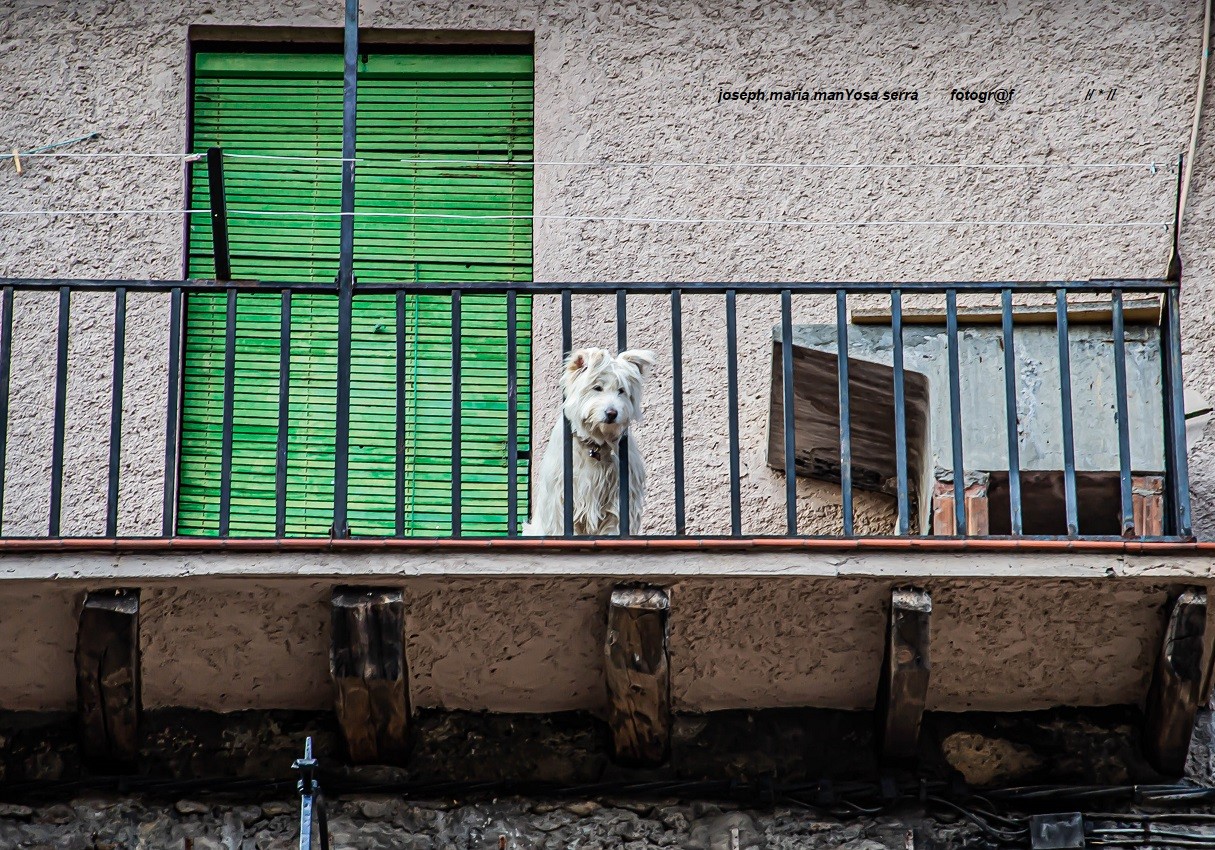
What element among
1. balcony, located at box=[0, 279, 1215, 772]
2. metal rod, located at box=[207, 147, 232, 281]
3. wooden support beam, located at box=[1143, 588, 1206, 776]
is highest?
metal rod, located at box=[207, 147, 232, 281]

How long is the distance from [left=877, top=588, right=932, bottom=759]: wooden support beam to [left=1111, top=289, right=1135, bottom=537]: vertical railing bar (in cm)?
79

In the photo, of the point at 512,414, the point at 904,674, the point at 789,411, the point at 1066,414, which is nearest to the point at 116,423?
the point at 512,414

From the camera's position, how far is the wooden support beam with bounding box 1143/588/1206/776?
7242mm

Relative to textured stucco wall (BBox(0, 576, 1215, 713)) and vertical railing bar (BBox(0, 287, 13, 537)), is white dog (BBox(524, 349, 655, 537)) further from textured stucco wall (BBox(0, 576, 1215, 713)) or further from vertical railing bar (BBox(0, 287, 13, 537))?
vertical railing bar (BBox(0, 287, 13, 537))

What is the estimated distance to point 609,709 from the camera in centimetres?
750

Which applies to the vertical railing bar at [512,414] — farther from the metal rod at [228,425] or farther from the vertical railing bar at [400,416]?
the metal rod at [228,425]

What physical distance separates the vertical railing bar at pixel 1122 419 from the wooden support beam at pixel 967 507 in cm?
56

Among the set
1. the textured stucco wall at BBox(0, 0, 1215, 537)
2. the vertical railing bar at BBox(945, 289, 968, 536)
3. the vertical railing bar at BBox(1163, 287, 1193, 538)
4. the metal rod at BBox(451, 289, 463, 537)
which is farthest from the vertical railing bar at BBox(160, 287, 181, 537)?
the vertical railing bar at BBox(1163, 287, 1193, 538)

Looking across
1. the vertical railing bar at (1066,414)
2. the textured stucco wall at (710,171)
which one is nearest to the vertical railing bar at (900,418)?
the vertical railing bar at (1066,414)

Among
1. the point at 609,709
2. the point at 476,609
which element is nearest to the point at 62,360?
the point at 476,609

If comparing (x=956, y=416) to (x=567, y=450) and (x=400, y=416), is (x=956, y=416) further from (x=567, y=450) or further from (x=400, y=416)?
(x=400, y=416)

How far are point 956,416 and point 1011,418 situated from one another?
9.0 inches

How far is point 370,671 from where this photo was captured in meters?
7.30

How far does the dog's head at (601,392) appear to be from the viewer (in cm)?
768
